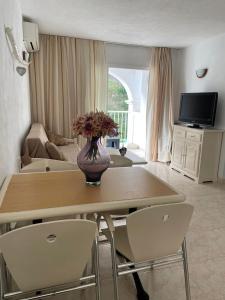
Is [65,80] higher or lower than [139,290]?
higher

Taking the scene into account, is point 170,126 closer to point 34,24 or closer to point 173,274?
point 34,24

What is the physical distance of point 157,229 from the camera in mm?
1204

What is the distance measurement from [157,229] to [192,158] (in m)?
3.05

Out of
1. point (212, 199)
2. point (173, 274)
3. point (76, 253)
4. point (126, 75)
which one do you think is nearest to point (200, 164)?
point (212, 199)

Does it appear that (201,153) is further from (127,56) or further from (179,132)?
(127,56)

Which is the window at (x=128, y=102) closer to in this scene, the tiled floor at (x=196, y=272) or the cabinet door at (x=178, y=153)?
the cabinet door at (x=178, y=153)

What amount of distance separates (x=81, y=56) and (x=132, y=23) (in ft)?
4.41

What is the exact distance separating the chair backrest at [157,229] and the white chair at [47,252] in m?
0.23

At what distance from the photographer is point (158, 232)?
1.22 metres

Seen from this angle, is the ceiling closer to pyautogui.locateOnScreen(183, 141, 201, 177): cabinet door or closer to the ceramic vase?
pyautogui.locateOnScreen(183, 141, 201, 177): cabinet door

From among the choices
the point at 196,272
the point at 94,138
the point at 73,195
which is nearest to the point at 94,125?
the point at 94,138

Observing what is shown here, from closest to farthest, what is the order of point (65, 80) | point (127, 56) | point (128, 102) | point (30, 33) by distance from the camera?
1. point (30, 33)
2. point (65, 80)
3. point (127, 56)
4. point (128, 102)

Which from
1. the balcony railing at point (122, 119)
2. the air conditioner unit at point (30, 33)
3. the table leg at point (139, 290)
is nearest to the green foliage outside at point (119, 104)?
the balcony railing at point (122, 119)

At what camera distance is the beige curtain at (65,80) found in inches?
163
